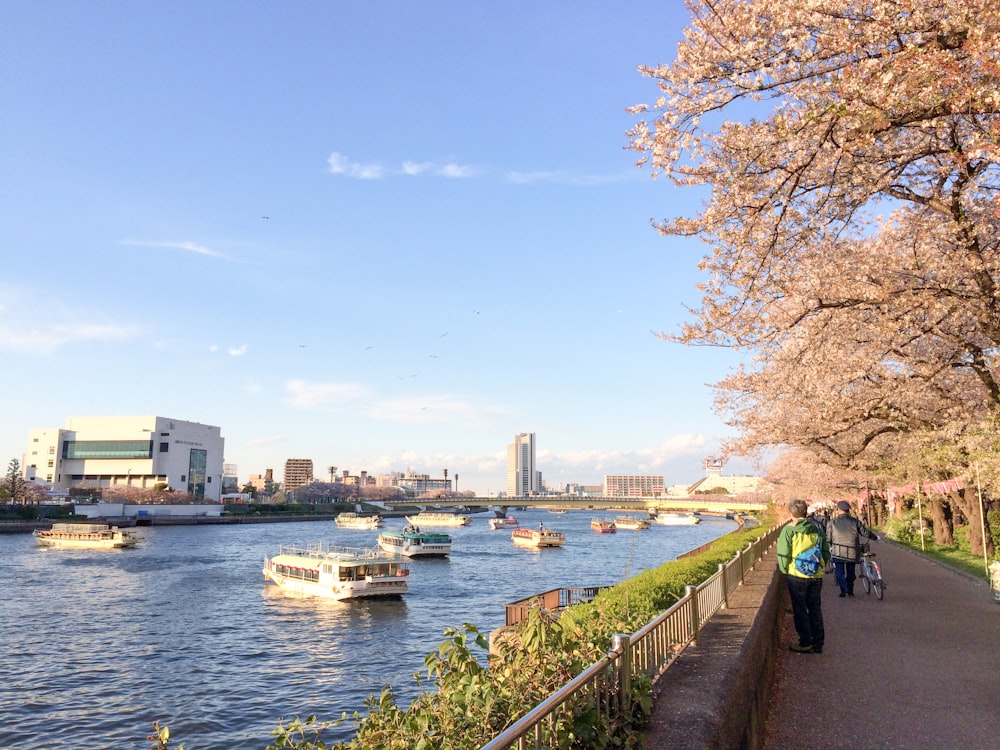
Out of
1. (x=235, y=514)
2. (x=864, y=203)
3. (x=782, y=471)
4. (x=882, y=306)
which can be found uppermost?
(x=864, y=203)

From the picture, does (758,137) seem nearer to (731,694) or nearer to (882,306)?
(882,306)

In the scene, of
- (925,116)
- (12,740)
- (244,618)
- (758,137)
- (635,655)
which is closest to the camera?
(635,655)

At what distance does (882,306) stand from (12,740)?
21.6 metres

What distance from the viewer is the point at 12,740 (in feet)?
54.6

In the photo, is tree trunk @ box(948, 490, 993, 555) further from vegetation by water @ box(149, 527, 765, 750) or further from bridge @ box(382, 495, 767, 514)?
bridge @ box(382, 495, 767, 514)

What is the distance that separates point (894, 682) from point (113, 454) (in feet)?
513

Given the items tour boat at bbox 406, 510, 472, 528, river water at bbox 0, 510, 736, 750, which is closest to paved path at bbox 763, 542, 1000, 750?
river water at bbox 0, 510, 736, 750

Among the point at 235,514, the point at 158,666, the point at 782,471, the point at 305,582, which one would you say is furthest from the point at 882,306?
the point at 235,514

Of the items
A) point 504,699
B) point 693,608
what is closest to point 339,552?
point 693,608

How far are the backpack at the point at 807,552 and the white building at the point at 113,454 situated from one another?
5816 inches

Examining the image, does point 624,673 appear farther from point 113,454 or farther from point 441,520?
point 113,454

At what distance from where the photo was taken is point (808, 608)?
9.80 m

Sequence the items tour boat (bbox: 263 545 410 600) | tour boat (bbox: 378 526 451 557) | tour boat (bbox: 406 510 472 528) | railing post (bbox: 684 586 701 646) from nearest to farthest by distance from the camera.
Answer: railing post (bbox: 684 586 701 646) < tour boat (bbox: 263 545 410 600) < tour boat (bbox: 378 526 451 557) < tour boat (bbox: 406 510 472 528)

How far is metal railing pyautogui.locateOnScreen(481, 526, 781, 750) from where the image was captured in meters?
3.30
